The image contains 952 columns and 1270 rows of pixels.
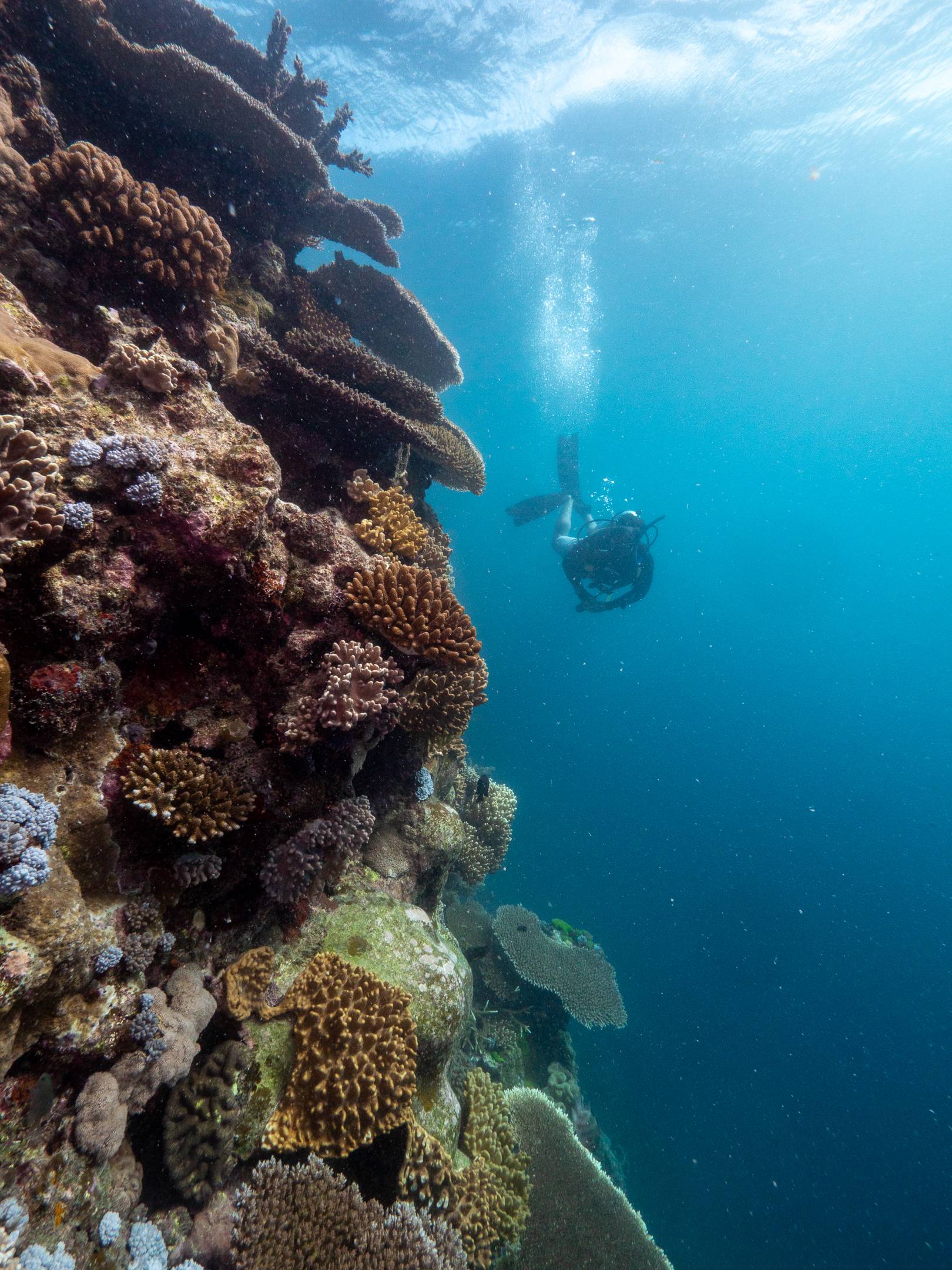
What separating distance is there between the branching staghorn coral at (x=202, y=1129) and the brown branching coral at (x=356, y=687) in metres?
2.40

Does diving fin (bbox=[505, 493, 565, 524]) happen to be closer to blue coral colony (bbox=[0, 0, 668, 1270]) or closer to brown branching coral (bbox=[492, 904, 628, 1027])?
brown branching coral (bbox=[492, 904, 628, 1027])

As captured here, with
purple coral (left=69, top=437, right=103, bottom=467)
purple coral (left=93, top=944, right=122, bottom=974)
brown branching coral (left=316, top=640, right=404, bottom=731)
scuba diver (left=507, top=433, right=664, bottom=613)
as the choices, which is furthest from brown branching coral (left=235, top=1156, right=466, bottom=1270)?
scuba diver (left=507, top=433, right=664, bottom=613)

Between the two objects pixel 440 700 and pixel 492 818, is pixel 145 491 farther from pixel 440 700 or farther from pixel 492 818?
pixel 492 818

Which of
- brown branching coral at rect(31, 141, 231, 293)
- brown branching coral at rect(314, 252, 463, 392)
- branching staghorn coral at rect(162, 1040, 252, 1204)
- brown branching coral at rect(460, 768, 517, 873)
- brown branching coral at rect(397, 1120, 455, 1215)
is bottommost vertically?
brown branching coral at rect(397, 1120, 455, 1215)

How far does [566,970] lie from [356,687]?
9885 millimetres

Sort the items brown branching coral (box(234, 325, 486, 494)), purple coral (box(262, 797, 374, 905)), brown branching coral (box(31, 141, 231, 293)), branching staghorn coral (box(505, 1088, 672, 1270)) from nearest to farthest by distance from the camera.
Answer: purple coral (box(262, 797, 374, 905)) → brown branching coral (box(31, 141, 231, 293)) → brown branching coral (box(234, 325, 486, 494)) → branching staghorn coral (box(505, 1088, 672, 1270))

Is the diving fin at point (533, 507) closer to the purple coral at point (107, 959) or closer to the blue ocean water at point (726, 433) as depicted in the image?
the blue ocean water at point (726, 433)

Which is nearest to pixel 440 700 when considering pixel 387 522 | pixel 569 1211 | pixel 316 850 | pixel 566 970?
pixel 316 850

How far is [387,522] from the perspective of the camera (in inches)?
207

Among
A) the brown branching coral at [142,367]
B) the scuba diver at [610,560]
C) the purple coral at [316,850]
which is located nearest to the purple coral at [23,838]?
the purple coral at [316,850]

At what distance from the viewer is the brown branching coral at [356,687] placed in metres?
3.61

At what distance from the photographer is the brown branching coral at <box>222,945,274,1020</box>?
11.8ft

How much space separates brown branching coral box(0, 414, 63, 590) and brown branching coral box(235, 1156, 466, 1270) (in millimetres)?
4053

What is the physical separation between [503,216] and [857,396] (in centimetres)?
6419
